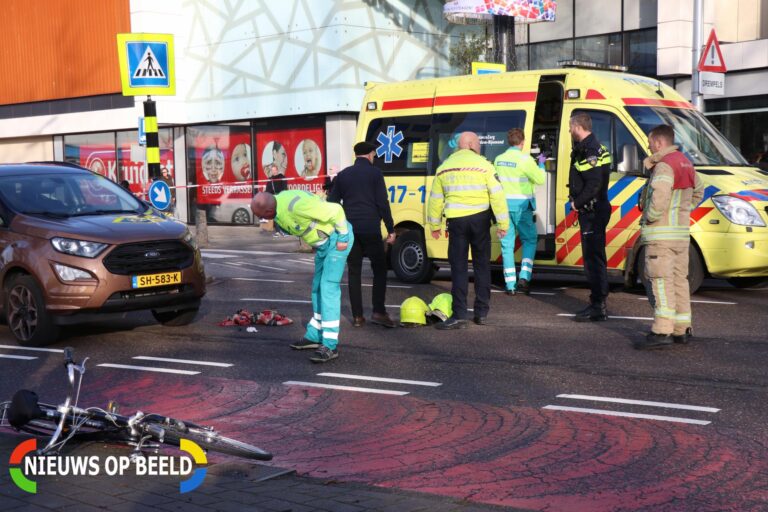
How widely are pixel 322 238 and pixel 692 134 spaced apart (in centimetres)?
592

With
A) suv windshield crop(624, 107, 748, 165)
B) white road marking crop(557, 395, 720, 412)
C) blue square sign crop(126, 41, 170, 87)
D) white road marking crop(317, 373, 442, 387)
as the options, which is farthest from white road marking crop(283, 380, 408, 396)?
blue square sign crop(126, 41, 170, 87)

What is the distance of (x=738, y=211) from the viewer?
12492 mm

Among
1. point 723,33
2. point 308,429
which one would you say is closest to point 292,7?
point 723,33

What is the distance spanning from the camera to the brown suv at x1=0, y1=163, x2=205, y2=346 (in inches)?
422

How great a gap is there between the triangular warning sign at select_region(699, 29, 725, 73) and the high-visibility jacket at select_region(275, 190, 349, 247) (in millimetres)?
10385

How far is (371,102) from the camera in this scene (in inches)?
623

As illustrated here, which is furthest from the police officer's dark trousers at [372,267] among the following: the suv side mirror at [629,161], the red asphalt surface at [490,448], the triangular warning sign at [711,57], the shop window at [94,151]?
the shop window at [94,151]

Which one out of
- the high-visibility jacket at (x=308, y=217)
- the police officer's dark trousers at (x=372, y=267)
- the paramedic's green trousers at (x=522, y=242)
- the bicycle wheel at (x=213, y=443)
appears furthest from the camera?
the paramedic's green trousers at (x=522, y=242)

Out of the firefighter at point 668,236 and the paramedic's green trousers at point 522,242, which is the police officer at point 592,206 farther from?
the paramedic's green trousers at point 522,242

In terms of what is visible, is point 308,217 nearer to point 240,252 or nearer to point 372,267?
point 372,267

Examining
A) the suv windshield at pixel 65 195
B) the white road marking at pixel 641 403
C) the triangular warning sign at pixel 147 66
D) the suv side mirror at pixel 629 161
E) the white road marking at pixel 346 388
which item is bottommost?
the white road marking at pixel 346 388

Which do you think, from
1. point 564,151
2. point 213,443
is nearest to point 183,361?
point 213,443

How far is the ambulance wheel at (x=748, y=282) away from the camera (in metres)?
13.8

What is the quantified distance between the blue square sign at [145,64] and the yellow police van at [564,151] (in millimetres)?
3224
